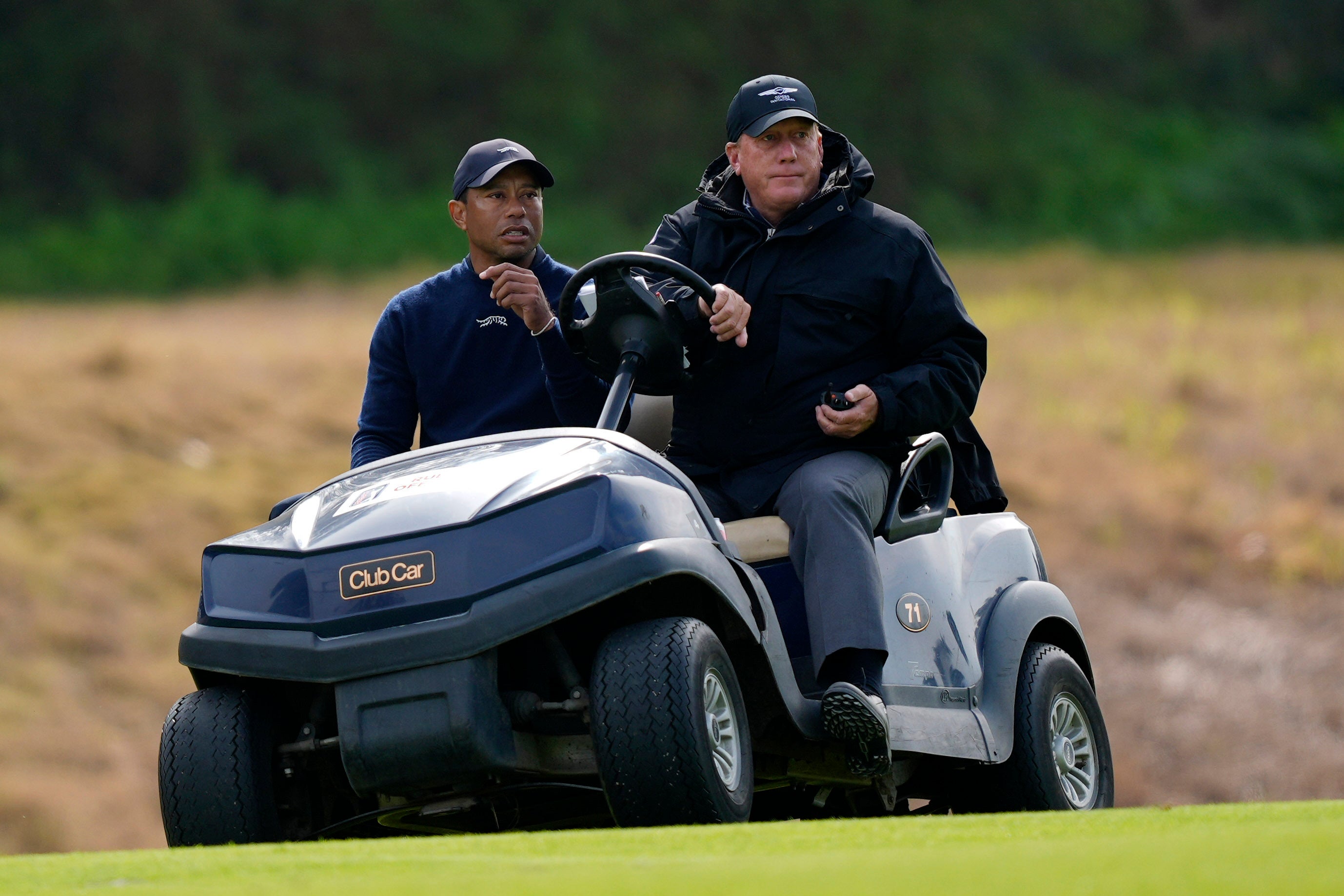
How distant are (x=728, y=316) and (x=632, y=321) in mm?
235

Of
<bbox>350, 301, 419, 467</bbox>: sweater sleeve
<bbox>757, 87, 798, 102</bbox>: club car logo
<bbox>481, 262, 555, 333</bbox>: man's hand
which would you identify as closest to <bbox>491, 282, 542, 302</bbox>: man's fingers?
<bbox>481, 262, 555, 333</bbox>: man's hand

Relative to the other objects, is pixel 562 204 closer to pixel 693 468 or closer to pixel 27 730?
pixel 27 730

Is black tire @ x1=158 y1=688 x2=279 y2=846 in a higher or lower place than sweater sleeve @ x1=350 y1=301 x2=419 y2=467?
lower

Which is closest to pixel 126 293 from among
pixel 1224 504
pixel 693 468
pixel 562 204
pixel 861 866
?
pixel 562 204

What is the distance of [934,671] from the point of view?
484 cm

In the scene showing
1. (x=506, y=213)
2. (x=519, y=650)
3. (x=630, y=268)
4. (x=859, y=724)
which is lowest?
(x=859, y=724)

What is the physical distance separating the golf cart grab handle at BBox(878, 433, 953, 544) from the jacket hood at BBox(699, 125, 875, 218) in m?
0.66

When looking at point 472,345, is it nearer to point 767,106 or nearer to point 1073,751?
point 767,106

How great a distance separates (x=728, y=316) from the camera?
4.57 metres

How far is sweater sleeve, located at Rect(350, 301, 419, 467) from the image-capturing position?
17.2 feet

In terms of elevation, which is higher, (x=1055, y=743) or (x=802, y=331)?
(x=802, y=331)

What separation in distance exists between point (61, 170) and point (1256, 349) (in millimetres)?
14826

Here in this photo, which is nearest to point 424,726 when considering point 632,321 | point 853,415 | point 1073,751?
point 632,321

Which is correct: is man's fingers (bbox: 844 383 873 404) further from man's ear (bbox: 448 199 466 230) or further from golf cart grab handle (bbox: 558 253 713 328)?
man's ear (bbox: 448 199 466 230)
